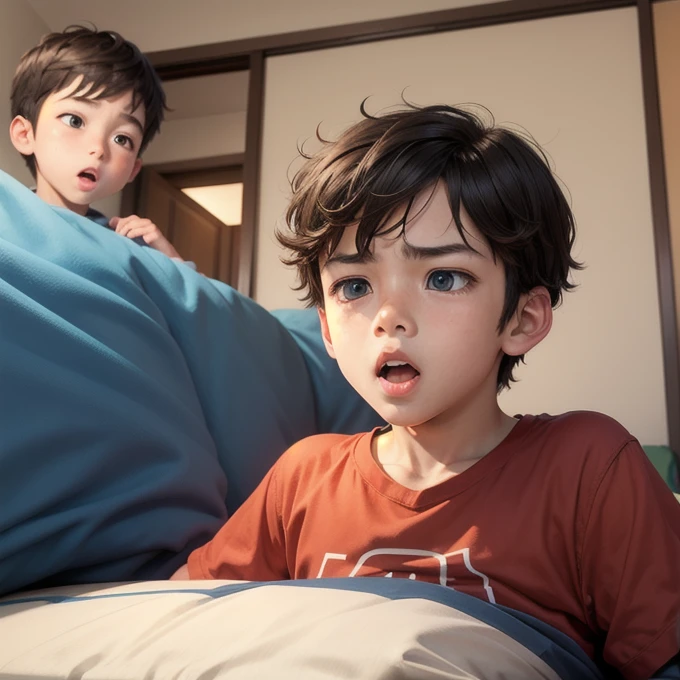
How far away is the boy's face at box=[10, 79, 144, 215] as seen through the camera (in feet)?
4.22

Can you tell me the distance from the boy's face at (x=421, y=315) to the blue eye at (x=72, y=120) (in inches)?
30.7

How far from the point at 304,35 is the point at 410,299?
2575 mm

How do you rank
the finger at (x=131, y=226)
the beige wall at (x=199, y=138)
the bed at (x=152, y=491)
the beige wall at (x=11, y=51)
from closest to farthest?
1. the bed at (x=152, y=491)
2. the finger at (x=131, y=226)
3. the beige wall at (x=11, y=51)
4. the beige wall at (x=199, y=138)

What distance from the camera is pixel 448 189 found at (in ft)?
2.27

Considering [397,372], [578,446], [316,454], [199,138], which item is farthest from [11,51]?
[578,446]

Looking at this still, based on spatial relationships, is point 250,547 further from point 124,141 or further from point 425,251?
point 124,141

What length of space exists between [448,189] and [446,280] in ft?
0.27

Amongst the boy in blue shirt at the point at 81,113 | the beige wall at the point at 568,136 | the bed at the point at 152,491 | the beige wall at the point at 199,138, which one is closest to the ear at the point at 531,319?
the bed at the point at 152,491

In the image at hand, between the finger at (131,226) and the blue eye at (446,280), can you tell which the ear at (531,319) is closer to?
the blue eye at (446,280)

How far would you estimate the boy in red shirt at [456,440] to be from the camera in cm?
63

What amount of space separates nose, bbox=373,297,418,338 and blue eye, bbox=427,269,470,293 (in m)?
0.03

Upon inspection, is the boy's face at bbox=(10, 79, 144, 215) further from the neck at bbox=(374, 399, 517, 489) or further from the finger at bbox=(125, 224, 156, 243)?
the neck at bbox=(374, 399, 517, 489)

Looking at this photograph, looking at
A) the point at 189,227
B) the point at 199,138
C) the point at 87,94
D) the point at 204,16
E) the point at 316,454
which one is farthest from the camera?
the point at 189,227

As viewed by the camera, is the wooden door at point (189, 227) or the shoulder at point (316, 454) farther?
the wooden door at point (189, 227)
